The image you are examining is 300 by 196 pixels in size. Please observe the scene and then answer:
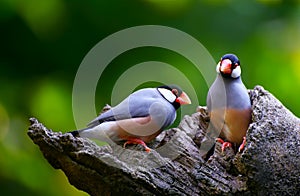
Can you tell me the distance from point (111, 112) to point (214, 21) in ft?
2.06

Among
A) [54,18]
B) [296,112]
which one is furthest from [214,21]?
[54,18]

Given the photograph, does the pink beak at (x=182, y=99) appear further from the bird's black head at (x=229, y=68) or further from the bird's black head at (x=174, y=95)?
the bird's black head at (x=229, y=68)

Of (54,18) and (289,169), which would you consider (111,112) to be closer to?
(289,169)

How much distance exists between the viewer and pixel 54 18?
1.58m

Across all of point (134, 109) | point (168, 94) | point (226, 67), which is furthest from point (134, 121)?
point (226, 67)

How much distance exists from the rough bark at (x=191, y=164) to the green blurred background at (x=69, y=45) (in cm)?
Result: 56

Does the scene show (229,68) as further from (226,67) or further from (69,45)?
(69,45)

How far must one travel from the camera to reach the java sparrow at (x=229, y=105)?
1054 millimetres

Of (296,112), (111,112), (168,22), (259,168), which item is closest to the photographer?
(259,168)

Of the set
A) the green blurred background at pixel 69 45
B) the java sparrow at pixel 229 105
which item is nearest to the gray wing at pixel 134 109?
the java sparrow at pixel 229 105

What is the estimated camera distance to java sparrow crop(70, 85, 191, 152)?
108 cm

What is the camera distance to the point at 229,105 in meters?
1.07

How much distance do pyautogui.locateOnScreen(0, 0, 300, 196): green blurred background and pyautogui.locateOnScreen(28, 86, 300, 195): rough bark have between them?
1.85 ft

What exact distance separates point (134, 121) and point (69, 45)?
2.05 feet
